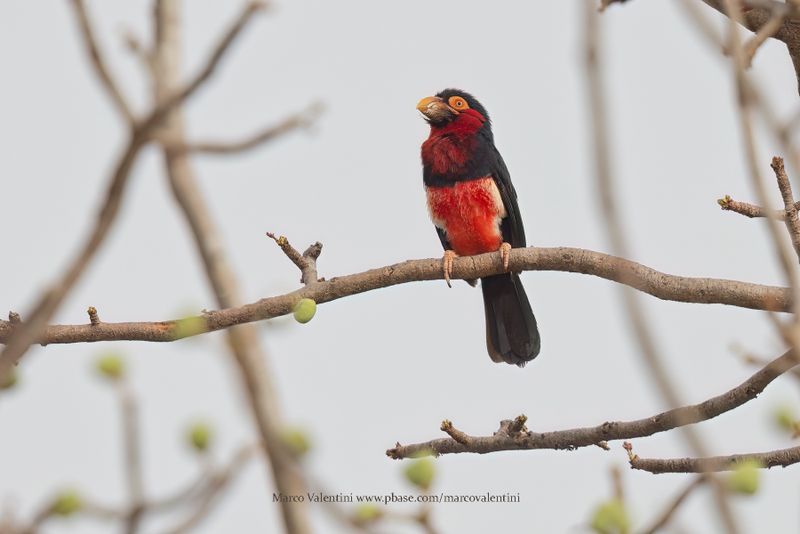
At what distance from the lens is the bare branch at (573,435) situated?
4.17 metres

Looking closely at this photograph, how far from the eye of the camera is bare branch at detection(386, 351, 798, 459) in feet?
13.7

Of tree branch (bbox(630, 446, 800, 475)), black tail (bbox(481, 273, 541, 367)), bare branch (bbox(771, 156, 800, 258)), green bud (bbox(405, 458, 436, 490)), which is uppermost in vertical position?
black tail (bbox(481, 273, 541, 367))

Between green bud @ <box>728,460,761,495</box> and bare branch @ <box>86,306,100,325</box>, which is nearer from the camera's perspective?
green bud @ <box>728,460,761,495</box>

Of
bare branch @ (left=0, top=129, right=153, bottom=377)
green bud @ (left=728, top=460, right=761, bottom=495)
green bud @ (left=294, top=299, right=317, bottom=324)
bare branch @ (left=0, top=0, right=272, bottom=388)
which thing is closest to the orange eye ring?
green bud @ (left=294, top=299, right=317, bottom=324)

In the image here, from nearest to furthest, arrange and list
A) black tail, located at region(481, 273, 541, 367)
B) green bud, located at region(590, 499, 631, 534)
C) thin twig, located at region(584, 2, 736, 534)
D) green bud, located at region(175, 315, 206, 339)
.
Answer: thin twig, located at region(584, 2, 736, 534)
green bud, located at region(590, 499, 631, 534)
green bud, located at region(175, 315, 206, 339)
black tail, located at region(481, 273, 541, 367)

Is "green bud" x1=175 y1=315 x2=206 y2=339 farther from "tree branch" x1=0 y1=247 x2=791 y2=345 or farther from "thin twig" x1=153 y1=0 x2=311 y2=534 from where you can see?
A: "tree branch" x1=0 y1=247 x2=791 y2=345

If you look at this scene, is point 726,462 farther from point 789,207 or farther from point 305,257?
point 305,257

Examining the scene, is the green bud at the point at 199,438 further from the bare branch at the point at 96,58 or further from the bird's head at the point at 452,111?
the bird's head at the point at 452,111

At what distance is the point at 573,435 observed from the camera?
4770 millimetres

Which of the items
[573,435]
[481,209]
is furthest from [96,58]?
[481,209]

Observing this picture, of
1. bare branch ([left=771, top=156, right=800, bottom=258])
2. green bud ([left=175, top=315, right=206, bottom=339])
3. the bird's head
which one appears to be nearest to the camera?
green bud ([left=175, top=315, right=206, bottom=339])

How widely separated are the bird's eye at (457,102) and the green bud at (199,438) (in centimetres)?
607

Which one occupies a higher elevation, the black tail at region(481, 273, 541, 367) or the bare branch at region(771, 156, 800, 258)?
the black tail at region(481, 273, 541, 367)

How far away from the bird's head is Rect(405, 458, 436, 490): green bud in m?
5.57
